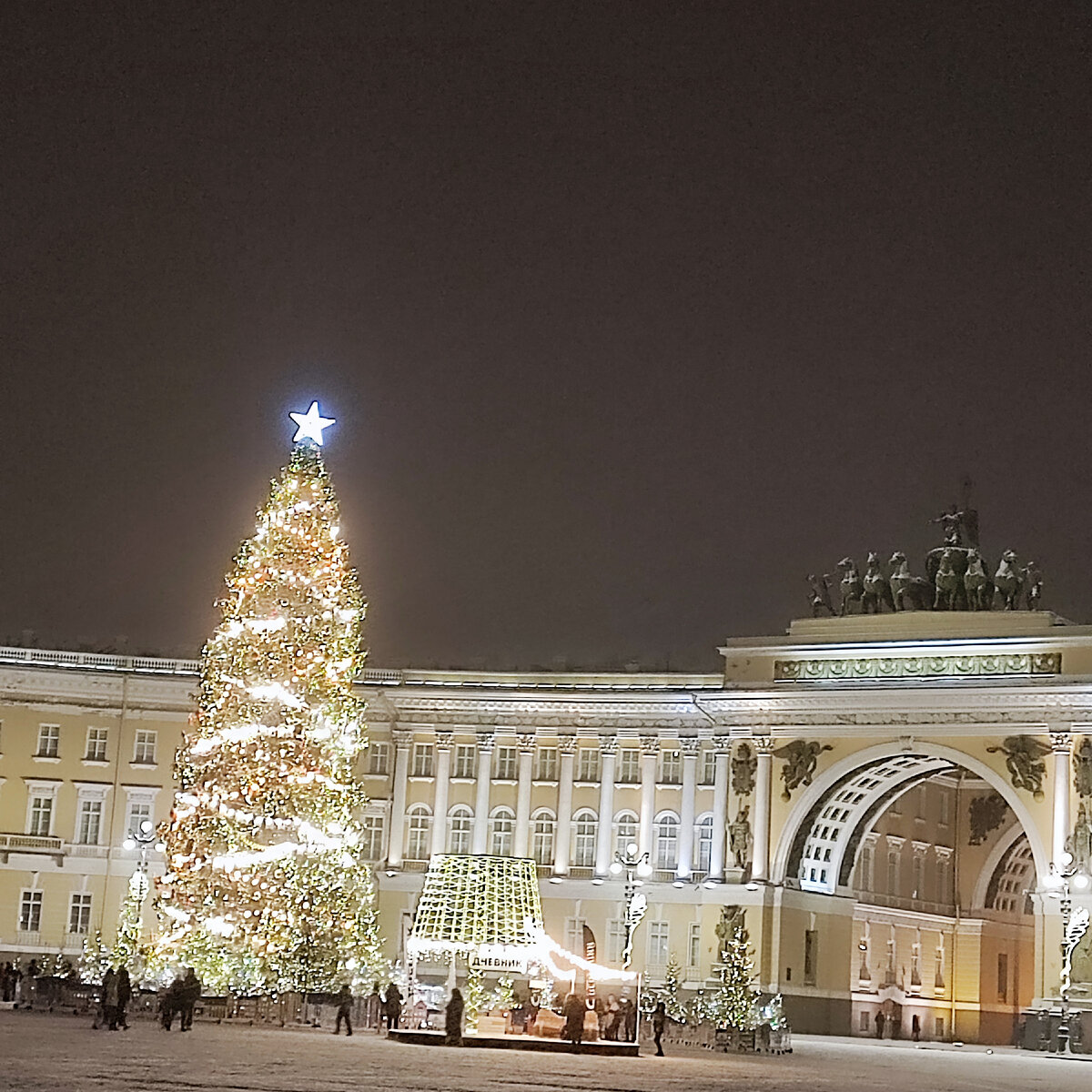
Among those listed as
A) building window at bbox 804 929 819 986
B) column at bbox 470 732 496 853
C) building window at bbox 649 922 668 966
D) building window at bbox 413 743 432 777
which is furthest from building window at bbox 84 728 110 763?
building window at bbox 804 929 819 986

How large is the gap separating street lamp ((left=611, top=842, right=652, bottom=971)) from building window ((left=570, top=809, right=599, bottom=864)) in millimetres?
1205

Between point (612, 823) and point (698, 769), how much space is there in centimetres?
364

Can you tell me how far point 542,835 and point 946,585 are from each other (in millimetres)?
17019

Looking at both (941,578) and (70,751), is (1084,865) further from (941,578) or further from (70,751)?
(70,751)

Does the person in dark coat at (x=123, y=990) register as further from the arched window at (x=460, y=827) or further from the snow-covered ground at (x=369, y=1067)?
the arched window at (x=460, y=827)

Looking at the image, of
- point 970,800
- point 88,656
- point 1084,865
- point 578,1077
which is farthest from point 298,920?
point 970,800

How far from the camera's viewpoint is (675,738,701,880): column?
7188 cm

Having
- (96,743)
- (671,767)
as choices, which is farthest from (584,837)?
(96,743)

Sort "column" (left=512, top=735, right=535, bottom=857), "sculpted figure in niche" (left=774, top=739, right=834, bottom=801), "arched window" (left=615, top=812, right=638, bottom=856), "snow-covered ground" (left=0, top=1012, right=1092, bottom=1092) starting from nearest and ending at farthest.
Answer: "snow-covered ground" (left=0, top=1012, right=1092, bottom=1092) → "sculpted figure in niche" (left=774, top=739, right=834, bottom=801) → "arched window" (left=615, top=812, right=638, bottom=856) → "column" (left=512, top=735, right=535, bottom=857)

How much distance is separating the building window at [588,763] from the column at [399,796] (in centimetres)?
652

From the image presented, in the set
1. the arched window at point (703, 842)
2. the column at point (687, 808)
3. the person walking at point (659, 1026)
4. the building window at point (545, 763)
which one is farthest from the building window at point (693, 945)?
the person walking at point (659, 1026)

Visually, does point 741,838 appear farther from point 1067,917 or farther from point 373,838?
point 373,838

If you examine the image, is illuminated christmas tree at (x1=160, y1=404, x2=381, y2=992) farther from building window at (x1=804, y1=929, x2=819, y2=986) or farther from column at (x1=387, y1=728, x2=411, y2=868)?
building window at (x1=804, y1=929, x2=819, y2=986)

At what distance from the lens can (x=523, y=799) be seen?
74812 millimetres
